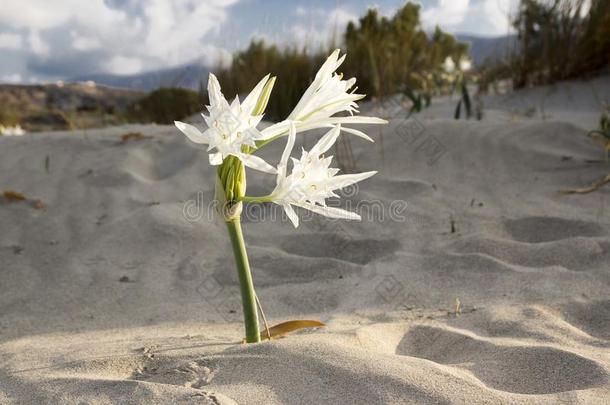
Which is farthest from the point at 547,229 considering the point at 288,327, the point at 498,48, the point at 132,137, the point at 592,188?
the point at 498,48

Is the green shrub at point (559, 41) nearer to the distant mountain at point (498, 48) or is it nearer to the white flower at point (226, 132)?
the distant mountain at point (498, 48)

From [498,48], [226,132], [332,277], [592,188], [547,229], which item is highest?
[498,48]

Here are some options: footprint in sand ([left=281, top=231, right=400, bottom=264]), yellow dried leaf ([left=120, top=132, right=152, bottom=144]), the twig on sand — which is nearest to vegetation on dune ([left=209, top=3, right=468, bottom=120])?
yellow dried leaf ([left=120, top=132, right=152, bottom=144])

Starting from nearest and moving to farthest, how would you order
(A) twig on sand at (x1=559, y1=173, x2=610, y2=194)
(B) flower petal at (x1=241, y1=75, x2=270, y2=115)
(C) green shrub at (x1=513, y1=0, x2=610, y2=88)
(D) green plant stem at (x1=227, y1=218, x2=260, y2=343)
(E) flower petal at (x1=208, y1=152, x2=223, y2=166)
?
(E) flower petal at (x1=208, y1=152, x2=223, y2=166), (B) flower petal at (x1=241, y1=75, x2=270, y2=115), (D) green plant stem at (x1=227, y1=218, x2=260, y2=343), (A) twig on sand at (x1=559, y1=173, x2=610, y2=194), (C) green shrub at (x1=513, y1=0, x2=610, y2=88)

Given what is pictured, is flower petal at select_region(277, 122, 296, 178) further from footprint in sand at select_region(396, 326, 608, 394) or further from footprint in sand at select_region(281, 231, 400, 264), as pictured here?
footprint in sand at select_region(281, 231, 400, 264)

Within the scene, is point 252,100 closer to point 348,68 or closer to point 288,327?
point 288,327

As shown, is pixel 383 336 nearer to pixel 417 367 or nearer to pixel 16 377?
pixel 417 367

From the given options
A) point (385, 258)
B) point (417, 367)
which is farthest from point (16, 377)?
point (385, 258)

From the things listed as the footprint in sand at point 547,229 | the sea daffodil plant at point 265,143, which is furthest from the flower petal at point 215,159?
the footprint in sand at point 547,229
